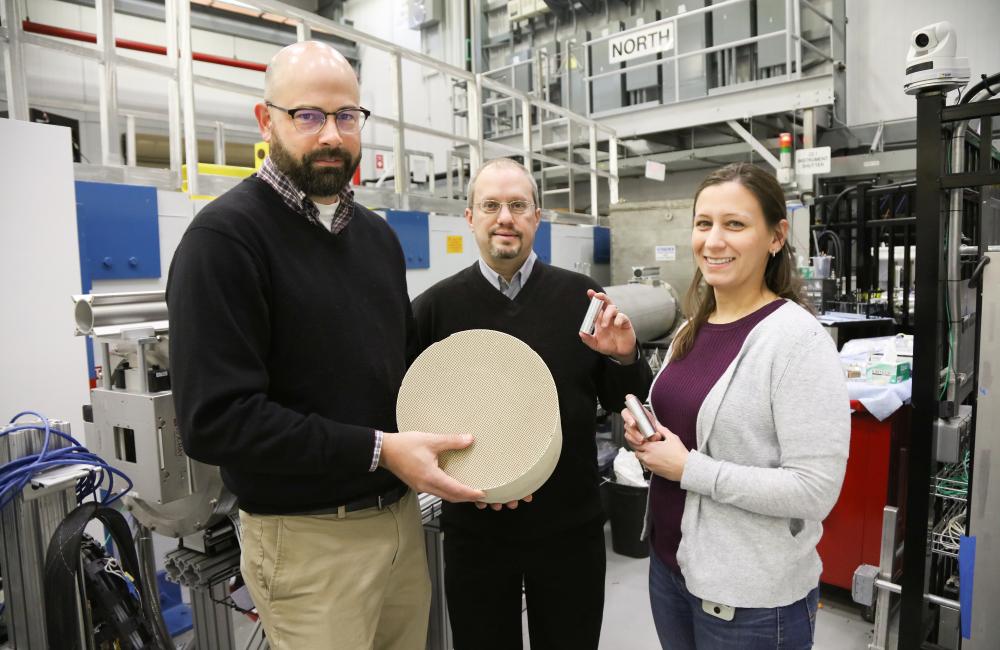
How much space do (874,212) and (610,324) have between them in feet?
9.56

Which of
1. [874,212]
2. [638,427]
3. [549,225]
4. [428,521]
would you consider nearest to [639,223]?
[549,225]

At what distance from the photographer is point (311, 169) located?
3.22 feet

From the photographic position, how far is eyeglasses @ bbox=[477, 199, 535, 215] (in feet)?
4.54

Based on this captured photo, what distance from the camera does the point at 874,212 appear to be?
3.37 metres

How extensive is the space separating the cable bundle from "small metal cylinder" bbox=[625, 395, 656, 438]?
3.14 ft

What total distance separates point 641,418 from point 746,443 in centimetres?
16

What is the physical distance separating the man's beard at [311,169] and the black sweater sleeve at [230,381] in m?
0.16

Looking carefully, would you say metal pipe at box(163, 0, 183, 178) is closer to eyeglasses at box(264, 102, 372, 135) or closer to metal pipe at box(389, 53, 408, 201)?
metal pipe at box(389, 53, 408, 201)

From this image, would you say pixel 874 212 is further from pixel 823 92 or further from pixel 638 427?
pixel 638 427

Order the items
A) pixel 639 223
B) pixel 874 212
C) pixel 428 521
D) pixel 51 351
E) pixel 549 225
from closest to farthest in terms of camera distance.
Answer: pixel 428 521 < pixel 51 351 < pixel 874 212 < pixel 549 225 < pixel 639 223

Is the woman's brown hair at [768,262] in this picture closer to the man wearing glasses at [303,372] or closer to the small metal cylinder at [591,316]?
the small metal cylinder at [591,316]

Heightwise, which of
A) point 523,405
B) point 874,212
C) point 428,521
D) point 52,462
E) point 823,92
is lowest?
point 428,521

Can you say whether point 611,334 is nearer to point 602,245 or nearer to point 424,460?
point 424,460

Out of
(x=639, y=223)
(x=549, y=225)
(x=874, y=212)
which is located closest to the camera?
(x=874, y=212)
